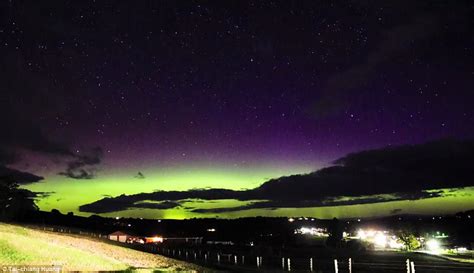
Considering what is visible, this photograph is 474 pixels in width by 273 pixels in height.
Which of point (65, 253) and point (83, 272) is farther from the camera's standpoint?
point (65, 253)

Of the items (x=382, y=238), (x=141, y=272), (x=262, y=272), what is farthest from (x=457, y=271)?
(x=382, y=238)

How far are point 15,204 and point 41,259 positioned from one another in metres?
106

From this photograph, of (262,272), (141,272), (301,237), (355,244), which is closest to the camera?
(141,272)

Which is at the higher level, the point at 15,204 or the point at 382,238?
the point at 15,204

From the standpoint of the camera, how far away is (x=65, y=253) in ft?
113

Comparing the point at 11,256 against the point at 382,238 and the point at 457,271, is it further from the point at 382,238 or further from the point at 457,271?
the point at 382,238

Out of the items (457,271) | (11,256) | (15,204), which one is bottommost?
(457,271)

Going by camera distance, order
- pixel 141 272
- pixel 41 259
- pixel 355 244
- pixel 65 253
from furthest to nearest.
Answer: pixel 355 244
pixel 65 253
pixel 41 259
pixel 141 272

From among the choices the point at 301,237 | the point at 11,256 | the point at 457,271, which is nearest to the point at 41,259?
the point at 11,256

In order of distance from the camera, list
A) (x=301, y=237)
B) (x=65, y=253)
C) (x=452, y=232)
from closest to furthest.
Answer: (x=65, y=253) < (x=301, y=237) < (x=452, y=232)

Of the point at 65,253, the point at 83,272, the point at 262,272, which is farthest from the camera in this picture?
the point at 262,272

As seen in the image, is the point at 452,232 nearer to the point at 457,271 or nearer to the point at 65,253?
the point at 457,271

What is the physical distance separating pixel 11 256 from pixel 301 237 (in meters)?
124

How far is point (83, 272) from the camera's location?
80.5 ft
